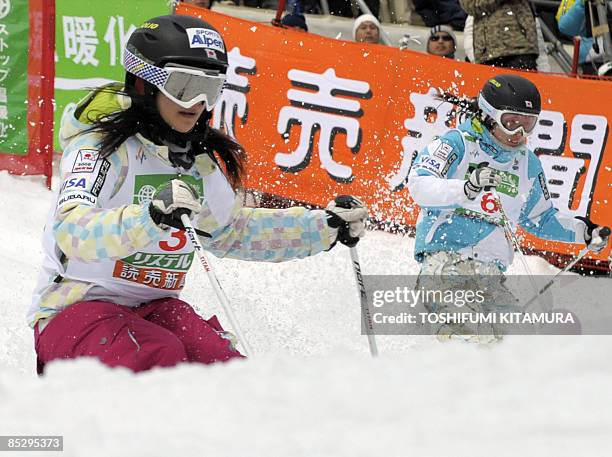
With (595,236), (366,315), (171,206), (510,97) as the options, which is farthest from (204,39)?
(595,236)

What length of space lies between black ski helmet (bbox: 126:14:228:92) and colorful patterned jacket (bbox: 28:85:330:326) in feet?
0.75

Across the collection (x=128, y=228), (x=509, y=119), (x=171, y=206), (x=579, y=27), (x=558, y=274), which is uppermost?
(x=171, y=206)

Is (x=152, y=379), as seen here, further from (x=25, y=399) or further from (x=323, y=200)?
(x=323, y=200)

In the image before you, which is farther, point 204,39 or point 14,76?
point 14,76

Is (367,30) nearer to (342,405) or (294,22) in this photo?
(294,22)

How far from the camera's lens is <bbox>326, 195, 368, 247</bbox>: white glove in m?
4.19

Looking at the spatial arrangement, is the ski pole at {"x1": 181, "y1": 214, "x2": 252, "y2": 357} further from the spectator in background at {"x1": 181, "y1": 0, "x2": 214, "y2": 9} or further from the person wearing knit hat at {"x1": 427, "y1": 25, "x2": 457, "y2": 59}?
the spectator in background at {"x1": 181, "y1": 0, "x2": 214, "y2": 9}

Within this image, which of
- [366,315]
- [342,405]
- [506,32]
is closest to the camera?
[342,405]

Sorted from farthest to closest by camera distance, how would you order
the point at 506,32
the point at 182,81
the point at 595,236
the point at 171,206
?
1. the point at 506,32
2. the point at 595,236
3. the point at 182,81
4. the point at 171,206

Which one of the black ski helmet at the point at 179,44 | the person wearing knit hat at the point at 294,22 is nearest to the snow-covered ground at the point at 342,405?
the black ski helmet at the point at 179,44

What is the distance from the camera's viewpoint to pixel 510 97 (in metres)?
5.67

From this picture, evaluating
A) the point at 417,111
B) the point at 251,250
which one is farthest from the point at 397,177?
the point at 251,250

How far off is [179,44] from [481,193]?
7.26 feet

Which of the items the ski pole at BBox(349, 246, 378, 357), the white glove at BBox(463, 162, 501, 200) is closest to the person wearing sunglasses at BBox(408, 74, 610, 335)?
the white glove at BBox(463, 162, 501, 200)
